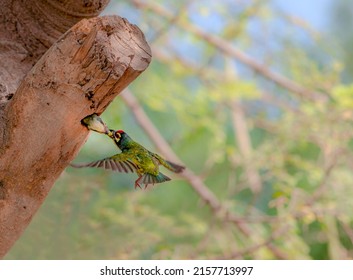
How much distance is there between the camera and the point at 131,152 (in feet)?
4.54

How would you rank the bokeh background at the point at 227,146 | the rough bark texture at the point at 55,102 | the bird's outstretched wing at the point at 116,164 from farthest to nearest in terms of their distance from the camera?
1. the bokeh background at the point at 227,146
2. the bird's outstretched wing at the point at 116,164
3. the rough bark texture at the point at 55,102

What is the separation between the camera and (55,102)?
1208 millimetres

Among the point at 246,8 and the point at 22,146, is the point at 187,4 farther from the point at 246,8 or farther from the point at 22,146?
the point at 22,146

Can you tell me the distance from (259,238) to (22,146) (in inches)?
81.5

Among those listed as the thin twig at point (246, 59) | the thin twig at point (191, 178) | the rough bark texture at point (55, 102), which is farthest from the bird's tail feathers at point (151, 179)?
the thin twig at point (246, 59)

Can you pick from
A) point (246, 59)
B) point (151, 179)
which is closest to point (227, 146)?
point (246, 59)

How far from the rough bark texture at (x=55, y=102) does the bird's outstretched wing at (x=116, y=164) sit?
7 centimetres

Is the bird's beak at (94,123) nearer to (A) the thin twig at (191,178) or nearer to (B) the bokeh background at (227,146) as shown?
(B) the bokeh background at (227,146)

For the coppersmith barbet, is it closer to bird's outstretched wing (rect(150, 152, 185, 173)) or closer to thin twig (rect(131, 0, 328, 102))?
bird's outstretched wing (rect(150, 152, 185, 173))

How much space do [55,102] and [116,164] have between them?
0.69 ft

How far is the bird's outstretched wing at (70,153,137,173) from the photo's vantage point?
1.34 metres

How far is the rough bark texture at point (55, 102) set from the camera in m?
1.17

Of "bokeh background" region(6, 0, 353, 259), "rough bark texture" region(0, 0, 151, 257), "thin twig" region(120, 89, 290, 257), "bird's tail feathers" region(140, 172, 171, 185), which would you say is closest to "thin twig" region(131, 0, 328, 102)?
"bokeh background" region(6, 0, 353, 259)

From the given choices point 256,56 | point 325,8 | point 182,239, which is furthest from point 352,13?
point 182,239
